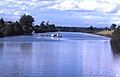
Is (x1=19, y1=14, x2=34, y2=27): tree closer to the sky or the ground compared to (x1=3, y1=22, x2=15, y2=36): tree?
closer to the sky

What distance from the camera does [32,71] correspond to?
3747 centimetres

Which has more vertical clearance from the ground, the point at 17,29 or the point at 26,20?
the point at 26,20

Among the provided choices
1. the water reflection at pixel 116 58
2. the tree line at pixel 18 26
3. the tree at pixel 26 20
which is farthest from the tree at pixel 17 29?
the water reflection at pixel 116 58

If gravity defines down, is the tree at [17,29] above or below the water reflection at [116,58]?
above

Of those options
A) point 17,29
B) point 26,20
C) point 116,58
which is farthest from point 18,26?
point 116,58

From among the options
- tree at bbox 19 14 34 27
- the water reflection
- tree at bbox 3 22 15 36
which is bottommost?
the water reflection

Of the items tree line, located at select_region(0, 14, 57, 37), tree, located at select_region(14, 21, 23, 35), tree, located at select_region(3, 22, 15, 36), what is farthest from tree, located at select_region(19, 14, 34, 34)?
tree, located at select_region(3, 22, 15, 36)

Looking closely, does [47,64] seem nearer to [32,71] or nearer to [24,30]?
[32,71]

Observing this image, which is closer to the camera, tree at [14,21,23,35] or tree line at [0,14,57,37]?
tree line at [0,14,57,37]

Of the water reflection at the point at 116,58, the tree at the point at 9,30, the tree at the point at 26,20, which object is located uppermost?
the tree at the point at 26,20

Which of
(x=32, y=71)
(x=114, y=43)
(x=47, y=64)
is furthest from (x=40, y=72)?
(x=114, y=43)

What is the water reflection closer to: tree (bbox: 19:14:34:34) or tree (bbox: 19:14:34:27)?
tree (bbox: 19:14:34:34)

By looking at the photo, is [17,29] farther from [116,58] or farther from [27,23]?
[116,58]

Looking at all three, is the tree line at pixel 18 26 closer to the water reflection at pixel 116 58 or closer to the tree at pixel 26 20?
the tree at pixel 26 20
